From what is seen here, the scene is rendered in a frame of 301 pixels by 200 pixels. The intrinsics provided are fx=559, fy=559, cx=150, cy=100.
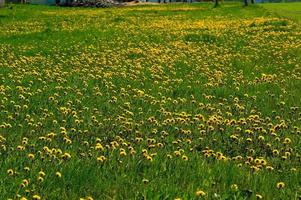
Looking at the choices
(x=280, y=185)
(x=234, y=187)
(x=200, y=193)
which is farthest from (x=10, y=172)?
(x=280, y=185)

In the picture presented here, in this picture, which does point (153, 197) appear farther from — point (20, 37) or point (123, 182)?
point (20, 37)

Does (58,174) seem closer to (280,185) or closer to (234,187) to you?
(234,187)

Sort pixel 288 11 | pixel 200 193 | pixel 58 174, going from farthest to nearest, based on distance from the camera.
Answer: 1. pixel 288 11
2. pixel 58 174
3. pixel 200 193

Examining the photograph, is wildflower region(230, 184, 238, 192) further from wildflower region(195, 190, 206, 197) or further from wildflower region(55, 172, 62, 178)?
wildflower region(55, 172, 62, 178)

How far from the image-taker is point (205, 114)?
37.1 ft

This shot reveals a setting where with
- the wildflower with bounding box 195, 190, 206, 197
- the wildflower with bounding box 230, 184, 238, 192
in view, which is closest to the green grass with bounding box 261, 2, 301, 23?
the wildflower with bounding box 230, 184, 238, 192

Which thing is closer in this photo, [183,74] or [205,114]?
[205,114]

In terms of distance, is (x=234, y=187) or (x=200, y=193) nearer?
(x=200, y=193)

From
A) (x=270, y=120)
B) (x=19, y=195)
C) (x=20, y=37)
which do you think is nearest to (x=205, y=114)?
(x=270, y=120)

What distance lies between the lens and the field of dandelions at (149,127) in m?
7.22

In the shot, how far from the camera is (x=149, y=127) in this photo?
10.2 meters

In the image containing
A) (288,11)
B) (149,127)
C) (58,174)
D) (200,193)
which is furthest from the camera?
(288,11)

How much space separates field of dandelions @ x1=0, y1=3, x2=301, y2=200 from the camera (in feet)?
23.7

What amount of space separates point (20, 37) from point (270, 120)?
1966cm
